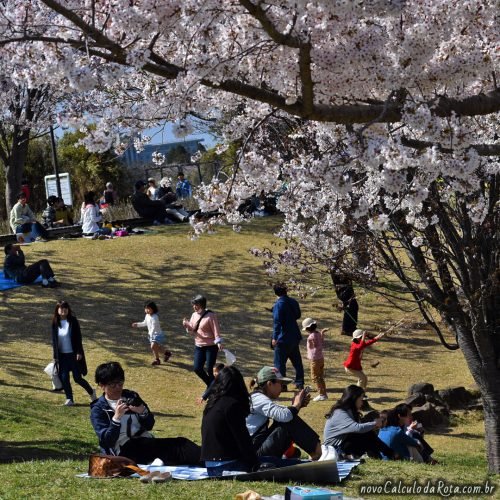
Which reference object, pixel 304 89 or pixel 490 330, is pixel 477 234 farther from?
pixel 304 89

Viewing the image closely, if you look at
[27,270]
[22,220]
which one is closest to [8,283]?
[27,270]

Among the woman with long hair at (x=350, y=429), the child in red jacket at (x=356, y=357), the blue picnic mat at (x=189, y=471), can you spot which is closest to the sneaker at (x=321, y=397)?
the child in red jacket at (x=356, y=357)

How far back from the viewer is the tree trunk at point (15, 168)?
2627 centimetres

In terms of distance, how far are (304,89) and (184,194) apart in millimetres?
22946

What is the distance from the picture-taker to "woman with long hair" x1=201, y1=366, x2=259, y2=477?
7.65m

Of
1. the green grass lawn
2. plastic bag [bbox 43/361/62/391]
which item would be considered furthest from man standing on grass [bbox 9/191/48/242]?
plastic bag [bbox 43/361/62/391]

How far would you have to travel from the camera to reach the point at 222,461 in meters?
7.71

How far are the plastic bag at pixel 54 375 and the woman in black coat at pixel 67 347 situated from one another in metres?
0.48

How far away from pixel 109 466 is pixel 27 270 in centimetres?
1246

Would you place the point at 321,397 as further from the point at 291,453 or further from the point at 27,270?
the point at 27,270

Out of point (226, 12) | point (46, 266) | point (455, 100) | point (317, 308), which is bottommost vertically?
point (317, 308)

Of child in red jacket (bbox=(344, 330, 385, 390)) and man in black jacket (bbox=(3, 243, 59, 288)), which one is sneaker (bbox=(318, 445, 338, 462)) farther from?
man in black jacket (bbox=(3, 243, 59, 288))

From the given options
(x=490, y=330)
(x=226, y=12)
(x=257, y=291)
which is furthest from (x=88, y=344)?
(x=226, y=12)

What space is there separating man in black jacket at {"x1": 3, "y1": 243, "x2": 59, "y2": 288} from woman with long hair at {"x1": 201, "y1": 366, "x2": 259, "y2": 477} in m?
12.5
